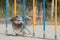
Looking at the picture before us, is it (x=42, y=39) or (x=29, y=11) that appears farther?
(x=29, y=11)

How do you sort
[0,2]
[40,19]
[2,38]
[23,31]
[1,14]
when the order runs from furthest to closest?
[0,2], [1,14], [40,19], [23,31], [2,38]

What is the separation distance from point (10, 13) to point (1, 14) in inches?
33.9

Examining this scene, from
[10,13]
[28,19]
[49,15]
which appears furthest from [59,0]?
[28,19]

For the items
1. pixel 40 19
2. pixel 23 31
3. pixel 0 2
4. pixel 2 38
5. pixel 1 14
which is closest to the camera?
pixel 2 38

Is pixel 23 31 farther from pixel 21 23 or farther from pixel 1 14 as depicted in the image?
pixel 1 14

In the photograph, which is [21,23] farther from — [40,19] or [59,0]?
[59,0]

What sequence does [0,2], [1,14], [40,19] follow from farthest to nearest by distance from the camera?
[0,2]
[1,14]
[40,19]

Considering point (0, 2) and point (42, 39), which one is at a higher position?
point (0, 2)

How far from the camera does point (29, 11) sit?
77.5 feet

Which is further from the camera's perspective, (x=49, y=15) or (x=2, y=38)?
(x=49, y=15)

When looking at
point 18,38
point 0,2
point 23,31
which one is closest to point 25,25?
point 23,31

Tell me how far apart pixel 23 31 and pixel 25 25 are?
0.30m

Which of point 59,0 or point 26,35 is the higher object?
point 59,0

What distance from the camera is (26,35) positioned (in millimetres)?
12086
